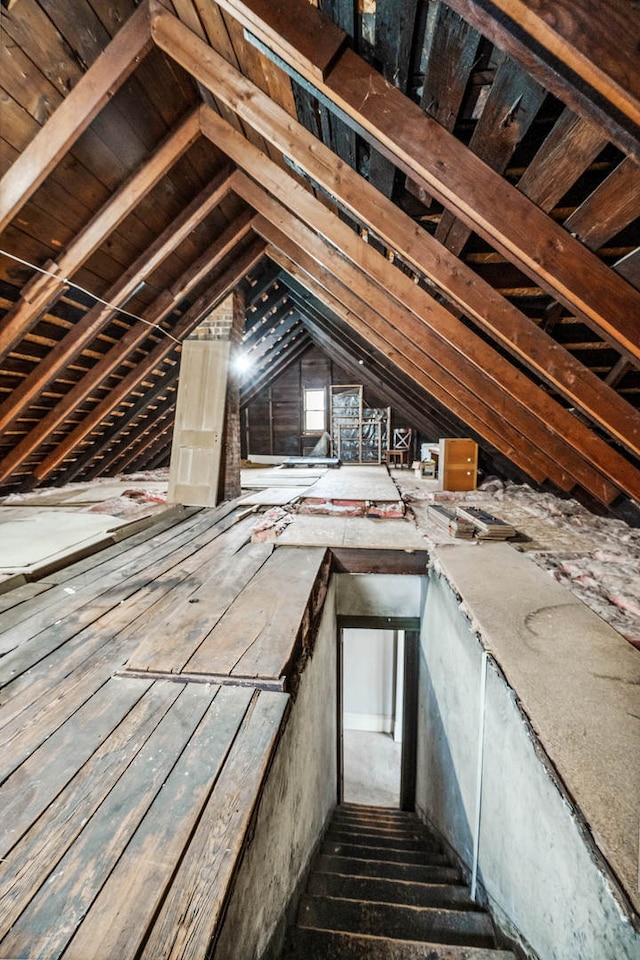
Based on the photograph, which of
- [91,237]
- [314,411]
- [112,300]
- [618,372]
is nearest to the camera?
[618,372]

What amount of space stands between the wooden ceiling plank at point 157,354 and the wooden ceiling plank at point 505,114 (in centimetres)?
366

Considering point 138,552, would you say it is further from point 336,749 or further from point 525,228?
point 525,228

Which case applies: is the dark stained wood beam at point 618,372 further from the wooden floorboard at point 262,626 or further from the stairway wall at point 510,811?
the wooden floorboard at point 262,626

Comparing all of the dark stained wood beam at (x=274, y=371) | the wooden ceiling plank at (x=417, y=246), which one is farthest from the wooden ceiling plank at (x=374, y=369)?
the wooden ceiling plank at (x=417, y=246)

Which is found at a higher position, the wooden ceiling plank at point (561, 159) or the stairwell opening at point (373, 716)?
the wooden ceiling plank at point (561, 159)

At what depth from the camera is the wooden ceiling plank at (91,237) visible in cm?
271

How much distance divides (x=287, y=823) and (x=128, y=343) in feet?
14.6

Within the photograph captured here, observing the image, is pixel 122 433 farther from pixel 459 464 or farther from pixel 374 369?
pixel 459 464

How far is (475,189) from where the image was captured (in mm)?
1378

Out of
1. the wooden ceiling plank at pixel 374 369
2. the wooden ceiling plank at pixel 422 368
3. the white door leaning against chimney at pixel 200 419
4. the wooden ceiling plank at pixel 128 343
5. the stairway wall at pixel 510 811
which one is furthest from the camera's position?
the wooden ceiling plank at pixel 374 369

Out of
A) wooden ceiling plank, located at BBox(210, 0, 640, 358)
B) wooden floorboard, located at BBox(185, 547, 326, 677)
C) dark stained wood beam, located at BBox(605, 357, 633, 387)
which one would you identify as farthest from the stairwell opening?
wooden ceiling plank, located at BBox(210, 0, 640, 358)

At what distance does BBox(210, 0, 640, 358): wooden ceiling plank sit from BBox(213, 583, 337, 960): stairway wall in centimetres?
196

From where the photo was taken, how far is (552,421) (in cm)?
254

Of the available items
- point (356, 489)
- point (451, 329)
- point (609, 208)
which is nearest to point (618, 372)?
point (451, 329)
